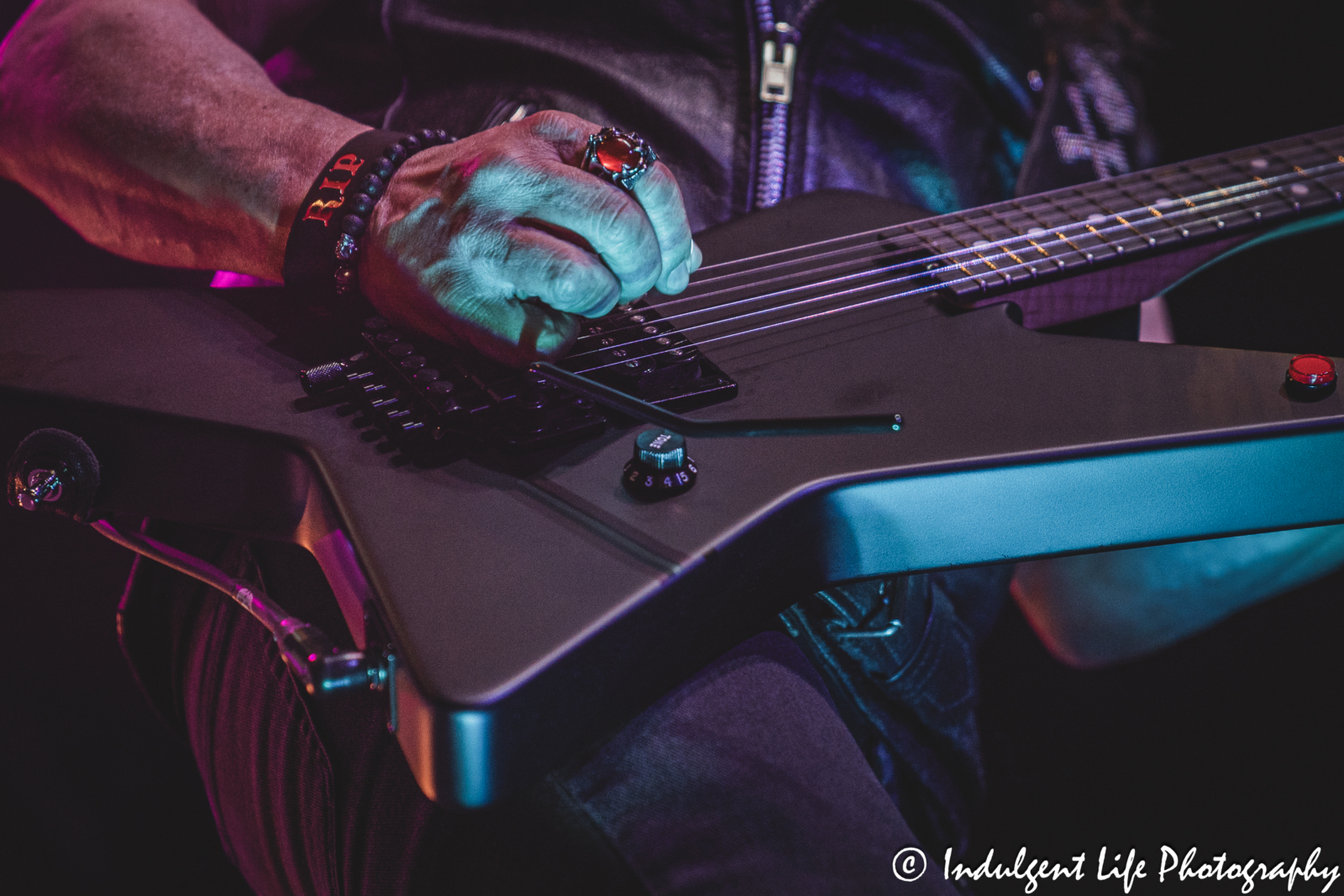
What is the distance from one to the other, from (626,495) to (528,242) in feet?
0.61

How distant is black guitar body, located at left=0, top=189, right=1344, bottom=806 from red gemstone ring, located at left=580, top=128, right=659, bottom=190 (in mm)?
153

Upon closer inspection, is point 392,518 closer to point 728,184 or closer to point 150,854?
point 728,184

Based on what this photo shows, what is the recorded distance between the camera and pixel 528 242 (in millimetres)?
552

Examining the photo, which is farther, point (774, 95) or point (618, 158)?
point (774, 95)

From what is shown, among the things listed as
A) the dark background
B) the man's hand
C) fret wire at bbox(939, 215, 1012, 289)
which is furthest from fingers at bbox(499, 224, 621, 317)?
the dark background

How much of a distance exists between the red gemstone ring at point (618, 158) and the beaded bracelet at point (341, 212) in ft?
0.65

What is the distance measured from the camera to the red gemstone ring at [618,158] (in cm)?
56

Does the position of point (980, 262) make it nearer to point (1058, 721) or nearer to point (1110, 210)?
point (1110, 210)

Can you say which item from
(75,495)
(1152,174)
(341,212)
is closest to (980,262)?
(1152,174)

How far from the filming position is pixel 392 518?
0.48m

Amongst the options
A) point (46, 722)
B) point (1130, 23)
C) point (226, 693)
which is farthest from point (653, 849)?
point (1130, 23)

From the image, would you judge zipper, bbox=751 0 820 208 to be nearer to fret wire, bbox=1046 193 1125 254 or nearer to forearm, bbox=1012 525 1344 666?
fret wire, bbox=1046 193 1125 254

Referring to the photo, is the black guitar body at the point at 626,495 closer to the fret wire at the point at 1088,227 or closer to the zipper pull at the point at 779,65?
the fret wire at the point at 1088,227

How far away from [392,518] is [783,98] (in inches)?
28.3
